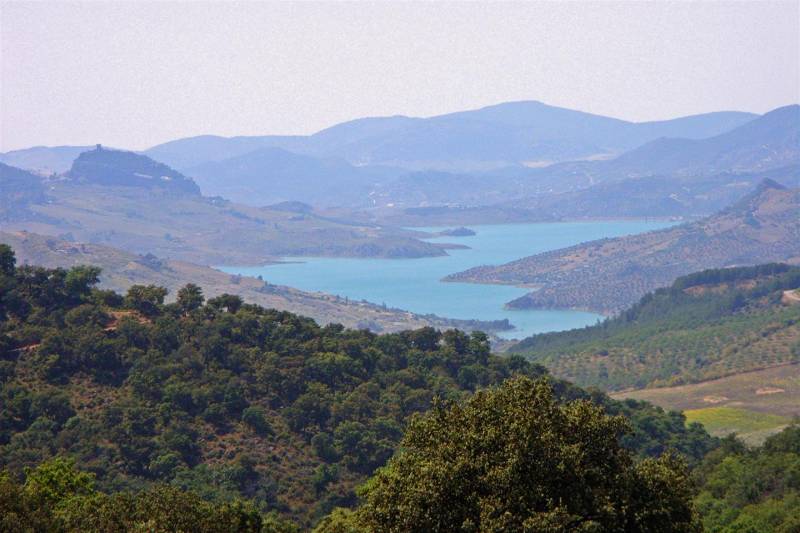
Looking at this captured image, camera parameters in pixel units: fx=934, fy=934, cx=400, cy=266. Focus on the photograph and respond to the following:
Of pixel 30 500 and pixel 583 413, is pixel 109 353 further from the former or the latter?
pixel 583 413

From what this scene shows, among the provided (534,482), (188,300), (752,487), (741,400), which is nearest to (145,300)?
(188,300)

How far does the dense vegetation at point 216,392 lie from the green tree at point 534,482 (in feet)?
49.3

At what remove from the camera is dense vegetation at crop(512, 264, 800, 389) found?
8712 cm

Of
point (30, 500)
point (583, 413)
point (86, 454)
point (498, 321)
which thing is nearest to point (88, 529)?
point (30, 500)

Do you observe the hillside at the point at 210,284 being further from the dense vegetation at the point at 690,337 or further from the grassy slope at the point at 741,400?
the grassy slope at the point at 741,400

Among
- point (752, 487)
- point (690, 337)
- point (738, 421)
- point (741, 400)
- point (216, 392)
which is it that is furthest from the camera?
point (690, 337)

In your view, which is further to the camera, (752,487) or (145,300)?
A: (145,300)

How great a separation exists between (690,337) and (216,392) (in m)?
66.7

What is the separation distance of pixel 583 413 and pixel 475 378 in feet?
114

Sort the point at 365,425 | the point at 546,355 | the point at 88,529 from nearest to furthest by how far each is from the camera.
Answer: the point at 88,529 → the point at 365,425 → the point at 546,355

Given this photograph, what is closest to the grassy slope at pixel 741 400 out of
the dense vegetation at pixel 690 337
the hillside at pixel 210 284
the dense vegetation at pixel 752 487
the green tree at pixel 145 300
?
the dense vegetation at pixel 690 337

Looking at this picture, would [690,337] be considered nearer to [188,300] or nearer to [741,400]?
[741,400]

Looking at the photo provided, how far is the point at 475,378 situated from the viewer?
177ft

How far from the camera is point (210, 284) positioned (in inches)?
7087
